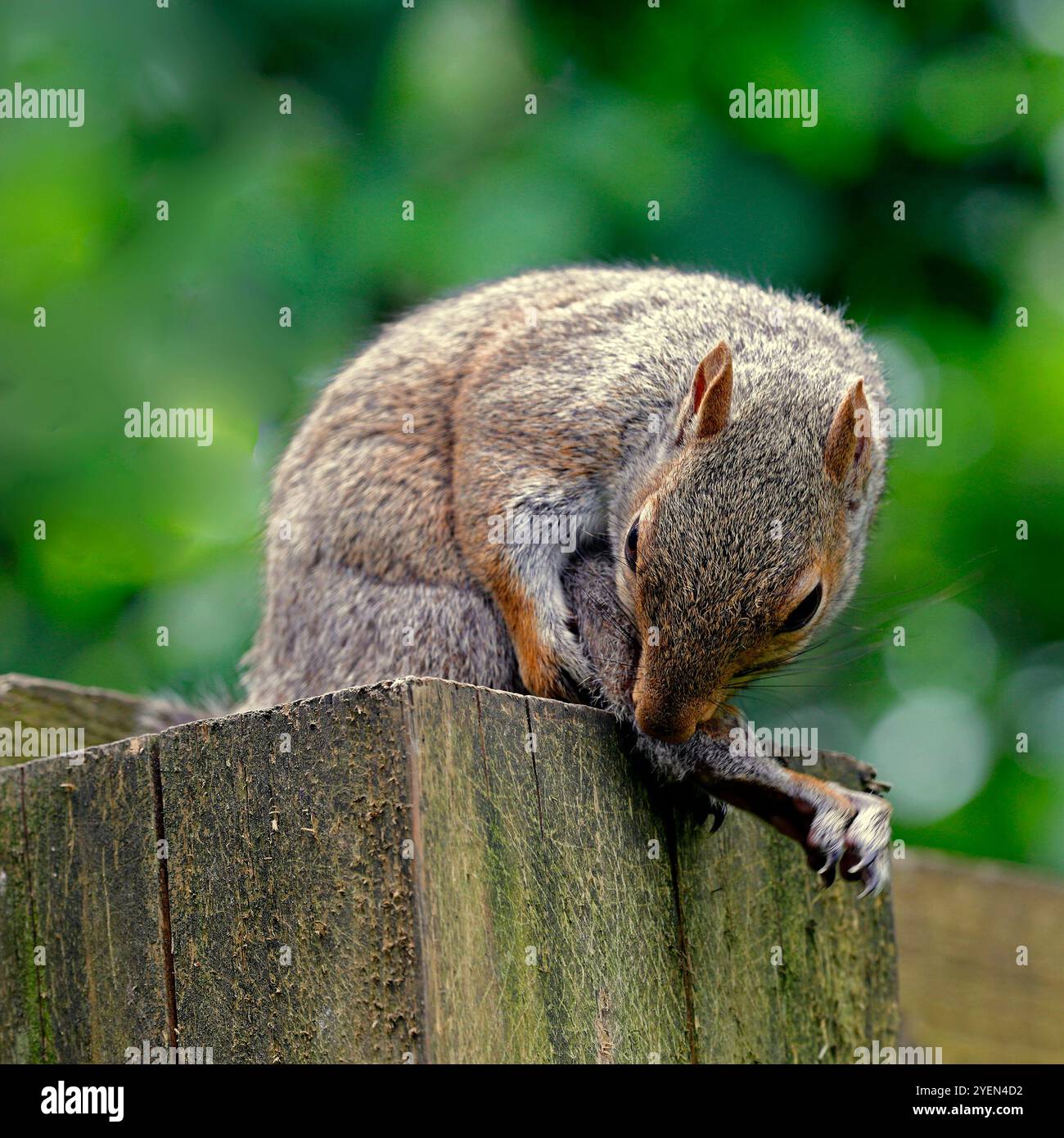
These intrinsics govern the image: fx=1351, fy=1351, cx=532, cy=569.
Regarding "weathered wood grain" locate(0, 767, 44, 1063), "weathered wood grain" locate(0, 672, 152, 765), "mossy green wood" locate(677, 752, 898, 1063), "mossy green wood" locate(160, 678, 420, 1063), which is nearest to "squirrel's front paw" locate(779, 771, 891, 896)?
"mossy green wood" locate(677, 752, 898, 1063)

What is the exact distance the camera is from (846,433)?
329 centimetres

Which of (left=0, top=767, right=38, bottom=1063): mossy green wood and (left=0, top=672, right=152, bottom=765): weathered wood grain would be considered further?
(left=0, top=672, right=152, bottom=765): weathered wood grain

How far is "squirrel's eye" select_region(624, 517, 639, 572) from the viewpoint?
10.4ft

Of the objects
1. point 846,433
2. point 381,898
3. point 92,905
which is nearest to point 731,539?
point 846,433

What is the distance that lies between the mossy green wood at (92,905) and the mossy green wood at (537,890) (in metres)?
0.66

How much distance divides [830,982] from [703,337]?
5.74ft

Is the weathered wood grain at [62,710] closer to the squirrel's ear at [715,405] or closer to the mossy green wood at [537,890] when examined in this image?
the mossy green wood at [537,890]

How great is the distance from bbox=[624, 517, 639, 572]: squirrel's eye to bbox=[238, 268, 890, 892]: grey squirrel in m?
0.01

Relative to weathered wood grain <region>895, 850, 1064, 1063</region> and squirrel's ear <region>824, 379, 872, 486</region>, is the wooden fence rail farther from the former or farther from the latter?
weathered wood grain <region>895, 850, 1064, 1063</region>

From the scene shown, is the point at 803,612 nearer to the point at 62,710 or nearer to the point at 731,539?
the point at 731,539

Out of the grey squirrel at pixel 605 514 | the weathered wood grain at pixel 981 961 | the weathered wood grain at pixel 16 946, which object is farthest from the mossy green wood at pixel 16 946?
the weathered wood grain at pixel 981 961

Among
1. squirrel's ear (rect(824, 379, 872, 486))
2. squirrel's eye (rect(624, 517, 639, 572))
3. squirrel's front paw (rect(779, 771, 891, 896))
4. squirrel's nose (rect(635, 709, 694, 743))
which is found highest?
squirrel's ear (rect(824, 379, 872, 486))

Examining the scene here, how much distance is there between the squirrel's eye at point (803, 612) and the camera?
→ 3.08 metres
